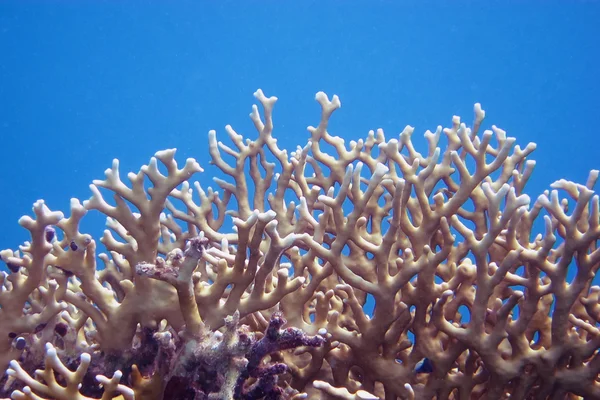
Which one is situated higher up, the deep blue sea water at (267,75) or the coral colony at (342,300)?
the deep blue sea water at (267,75)

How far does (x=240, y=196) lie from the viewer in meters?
4.20

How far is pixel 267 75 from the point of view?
442ft

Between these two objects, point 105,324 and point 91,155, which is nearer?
point 105,324

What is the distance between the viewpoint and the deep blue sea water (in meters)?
98.9

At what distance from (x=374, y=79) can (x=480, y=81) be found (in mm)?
28864

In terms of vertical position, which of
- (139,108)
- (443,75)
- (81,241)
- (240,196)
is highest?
(443,75)

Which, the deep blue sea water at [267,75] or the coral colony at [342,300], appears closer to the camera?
the coral colony at [342,300]

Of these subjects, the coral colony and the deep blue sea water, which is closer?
the coral colony

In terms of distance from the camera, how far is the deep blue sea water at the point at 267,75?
98875 millimetres

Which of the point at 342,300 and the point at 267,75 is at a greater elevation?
the point at 267,75

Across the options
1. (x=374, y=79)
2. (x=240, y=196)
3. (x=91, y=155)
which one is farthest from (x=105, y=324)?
(x=374, y=79)

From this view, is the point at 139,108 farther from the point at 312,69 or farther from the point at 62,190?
the point at 312,69

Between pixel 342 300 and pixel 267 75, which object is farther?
pixel 267 75

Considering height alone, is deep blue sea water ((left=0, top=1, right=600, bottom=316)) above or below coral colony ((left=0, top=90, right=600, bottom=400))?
above
